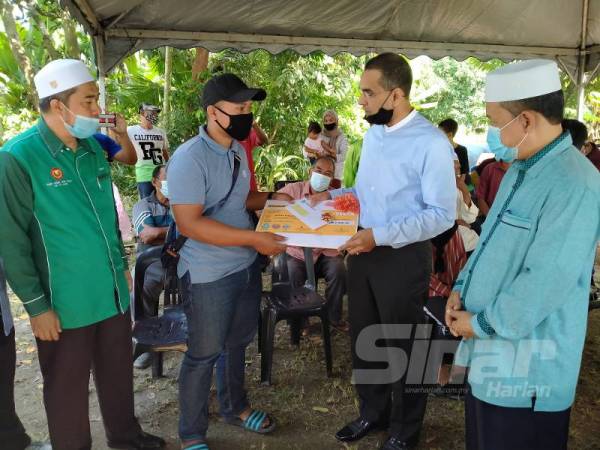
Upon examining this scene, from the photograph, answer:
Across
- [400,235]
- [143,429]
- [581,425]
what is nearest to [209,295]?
[400,235]

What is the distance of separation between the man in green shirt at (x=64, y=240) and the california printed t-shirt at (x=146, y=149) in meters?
4.02

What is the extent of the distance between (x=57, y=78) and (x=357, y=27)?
446 centimetres

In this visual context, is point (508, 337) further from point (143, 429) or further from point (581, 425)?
point (143, 429)

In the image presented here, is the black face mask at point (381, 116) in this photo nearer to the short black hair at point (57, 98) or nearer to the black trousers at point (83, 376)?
the short black hair at point (57, 98)

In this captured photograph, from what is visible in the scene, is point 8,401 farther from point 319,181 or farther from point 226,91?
point 319,181

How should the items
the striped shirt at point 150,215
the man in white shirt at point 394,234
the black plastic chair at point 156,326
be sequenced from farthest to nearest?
the striped shirt at point 150,215 < the black plastic chair at point 156,326 < the man in white shirt at point 394,234

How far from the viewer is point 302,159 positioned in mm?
11109

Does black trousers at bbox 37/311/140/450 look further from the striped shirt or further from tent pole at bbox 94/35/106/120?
tent pole at bbox 94/35/106/120

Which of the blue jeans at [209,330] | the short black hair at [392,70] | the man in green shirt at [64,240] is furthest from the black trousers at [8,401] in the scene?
the short black hair at [392,70]

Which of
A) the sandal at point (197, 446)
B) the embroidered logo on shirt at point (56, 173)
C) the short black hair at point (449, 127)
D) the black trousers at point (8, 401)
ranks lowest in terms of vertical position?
the sandal at point (197, 446)

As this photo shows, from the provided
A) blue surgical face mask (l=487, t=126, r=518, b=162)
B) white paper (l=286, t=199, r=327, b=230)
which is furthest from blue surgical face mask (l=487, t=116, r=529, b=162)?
white paper (l=286, t=199, r=327, b=230)

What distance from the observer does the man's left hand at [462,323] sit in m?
1.69

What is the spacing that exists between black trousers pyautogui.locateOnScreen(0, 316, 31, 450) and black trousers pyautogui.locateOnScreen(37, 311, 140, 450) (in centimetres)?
44

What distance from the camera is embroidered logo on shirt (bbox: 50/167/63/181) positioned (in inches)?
84.3
